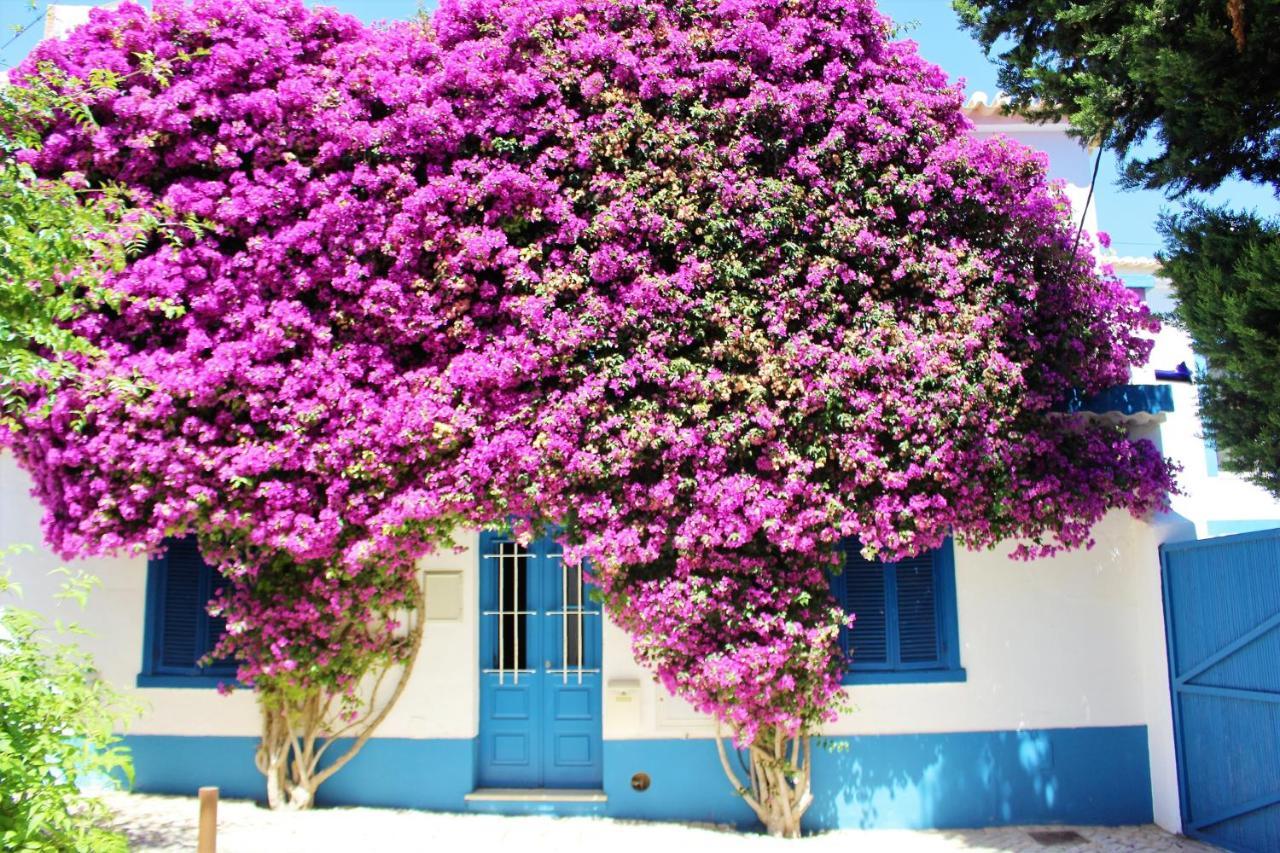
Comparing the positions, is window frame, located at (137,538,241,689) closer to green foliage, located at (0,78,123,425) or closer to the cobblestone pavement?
the cobblestone pavement

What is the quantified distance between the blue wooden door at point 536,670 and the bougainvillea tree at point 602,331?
0.95 meters

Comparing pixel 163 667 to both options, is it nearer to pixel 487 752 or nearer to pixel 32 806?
pixel 487 752

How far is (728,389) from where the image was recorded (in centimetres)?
722

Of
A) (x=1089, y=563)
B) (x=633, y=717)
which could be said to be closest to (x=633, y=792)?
(x=633, y=717)

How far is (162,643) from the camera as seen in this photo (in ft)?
28.6

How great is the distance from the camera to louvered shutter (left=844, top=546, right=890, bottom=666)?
26.9 feet

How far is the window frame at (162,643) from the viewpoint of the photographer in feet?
27.9

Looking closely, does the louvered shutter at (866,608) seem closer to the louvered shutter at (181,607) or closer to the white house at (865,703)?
the white house at (865,703)

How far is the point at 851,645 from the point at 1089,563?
2.23 m

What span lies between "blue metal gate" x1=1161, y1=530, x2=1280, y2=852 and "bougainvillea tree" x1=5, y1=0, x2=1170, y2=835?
80cm

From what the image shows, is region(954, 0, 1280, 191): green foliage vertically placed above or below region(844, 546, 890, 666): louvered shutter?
above

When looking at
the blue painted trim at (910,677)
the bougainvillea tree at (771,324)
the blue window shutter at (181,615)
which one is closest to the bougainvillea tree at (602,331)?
the bougainvillea tree at (771,324)

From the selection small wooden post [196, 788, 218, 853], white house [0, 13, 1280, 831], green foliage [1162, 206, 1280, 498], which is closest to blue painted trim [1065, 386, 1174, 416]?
white house [0, 13, 1280, 831]

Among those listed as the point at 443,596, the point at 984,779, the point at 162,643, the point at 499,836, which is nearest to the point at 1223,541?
the point at 984,779
